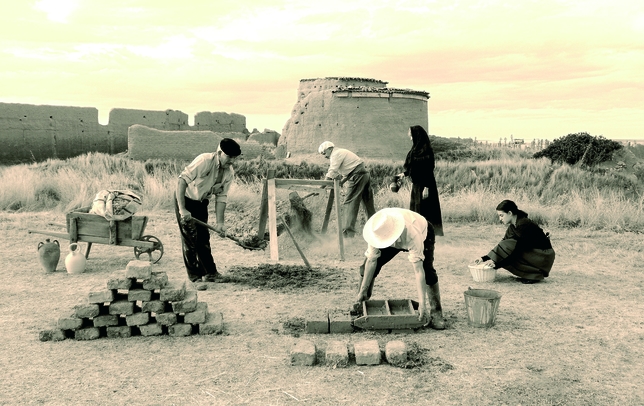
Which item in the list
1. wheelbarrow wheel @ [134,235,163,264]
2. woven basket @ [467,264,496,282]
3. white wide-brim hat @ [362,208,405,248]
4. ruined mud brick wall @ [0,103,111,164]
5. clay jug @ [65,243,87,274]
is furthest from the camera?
ruined mud brick wall @ [0,103,111,164]

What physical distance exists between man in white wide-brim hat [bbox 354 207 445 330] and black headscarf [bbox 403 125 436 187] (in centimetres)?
360

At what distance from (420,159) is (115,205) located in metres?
4.15

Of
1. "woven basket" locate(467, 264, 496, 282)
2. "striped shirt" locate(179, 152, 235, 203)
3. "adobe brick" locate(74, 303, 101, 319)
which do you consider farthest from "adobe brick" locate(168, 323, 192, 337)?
"woven basket" locate(467, 264, 496, 282)

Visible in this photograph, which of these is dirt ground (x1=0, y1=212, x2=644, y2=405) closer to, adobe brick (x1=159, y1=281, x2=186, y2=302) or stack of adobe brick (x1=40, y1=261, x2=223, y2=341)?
stack of adobe brick (x1=40, y1=261, x2=223, y2=341)

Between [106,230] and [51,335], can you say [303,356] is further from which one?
[106,230]

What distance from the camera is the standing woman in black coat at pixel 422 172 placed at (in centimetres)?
862

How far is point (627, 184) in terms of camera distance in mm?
16953

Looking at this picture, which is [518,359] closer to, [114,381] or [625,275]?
[114,381]

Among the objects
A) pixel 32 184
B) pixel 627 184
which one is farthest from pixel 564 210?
pixel 32 184

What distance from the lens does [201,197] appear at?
668 cm

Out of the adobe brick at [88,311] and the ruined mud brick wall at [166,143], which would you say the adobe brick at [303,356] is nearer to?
the adobe brick at [88,311]

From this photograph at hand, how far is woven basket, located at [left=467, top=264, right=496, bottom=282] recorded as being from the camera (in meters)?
6.84

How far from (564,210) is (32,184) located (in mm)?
11291

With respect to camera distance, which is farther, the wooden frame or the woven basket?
the wooden frame
